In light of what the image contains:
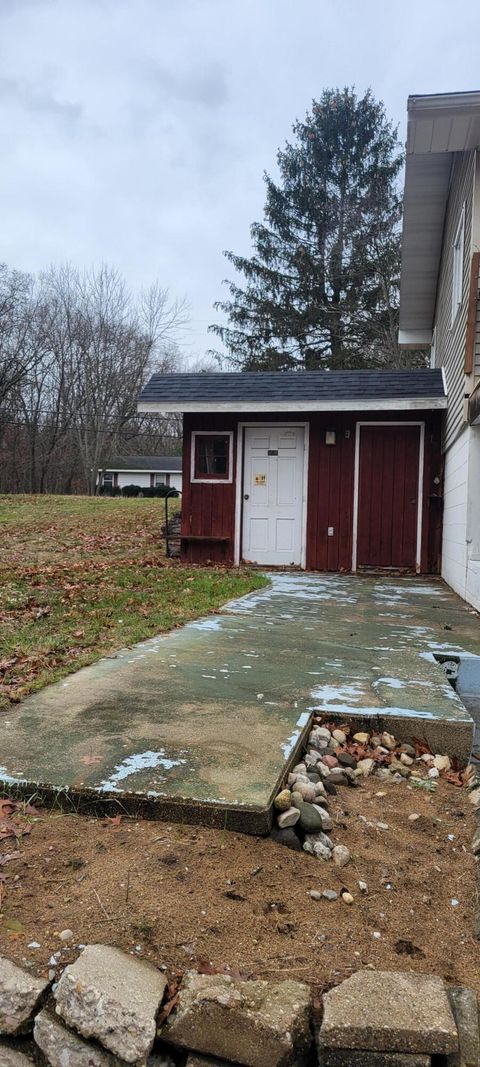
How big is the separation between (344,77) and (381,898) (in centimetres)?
2750

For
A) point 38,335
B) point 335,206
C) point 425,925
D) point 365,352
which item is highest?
point 335,206

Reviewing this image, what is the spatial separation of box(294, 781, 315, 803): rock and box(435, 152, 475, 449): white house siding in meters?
5.10

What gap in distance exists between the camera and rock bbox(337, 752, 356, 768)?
2.65 m

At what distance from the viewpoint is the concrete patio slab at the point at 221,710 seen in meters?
2.11

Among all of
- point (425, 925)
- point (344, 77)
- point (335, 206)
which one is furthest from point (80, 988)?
point (344, 77)

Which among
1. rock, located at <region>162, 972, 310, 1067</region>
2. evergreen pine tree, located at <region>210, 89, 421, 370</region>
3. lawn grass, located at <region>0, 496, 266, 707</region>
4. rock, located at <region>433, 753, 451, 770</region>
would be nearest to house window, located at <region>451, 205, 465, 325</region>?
lawn grass, located at <region>0, 496, 266, 707</region>

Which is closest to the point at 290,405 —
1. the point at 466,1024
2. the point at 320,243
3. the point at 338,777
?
the point at 338,777

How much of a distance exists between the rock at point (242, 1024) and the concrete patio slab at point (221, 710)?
611 millimetres

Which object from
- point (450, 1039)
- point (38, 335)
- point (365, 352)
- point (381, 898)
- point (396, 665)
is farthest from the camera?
point (38, 335)

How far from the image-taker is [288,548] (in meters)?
9.56

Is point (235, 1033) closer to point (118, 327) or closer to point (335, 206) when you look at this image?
point (335, 206)

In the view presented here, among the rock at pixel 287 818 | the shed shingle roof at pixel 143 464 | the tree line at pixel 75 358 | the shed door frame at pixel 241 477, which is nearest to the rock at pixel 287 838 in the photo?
the rock at pixel 287 818

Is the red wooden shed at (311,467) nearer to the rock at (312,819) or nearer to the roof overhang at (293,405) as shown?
the roof overhang at (293,405)

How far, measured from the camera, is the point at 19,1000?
1.39 m
